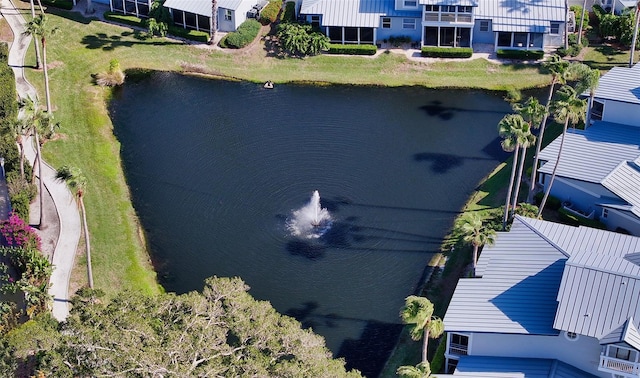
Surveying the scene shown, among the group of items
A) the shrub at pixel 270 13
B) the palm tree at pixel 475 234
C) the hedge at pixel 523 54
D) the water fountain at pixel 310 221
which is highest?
the shrub at pixel 270 13

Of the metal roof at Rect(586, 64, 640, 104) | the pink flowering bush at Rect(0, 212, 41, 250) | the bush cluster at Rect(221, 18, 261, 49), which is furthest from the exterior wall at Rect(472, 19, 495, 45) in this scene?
the pink flowering bush at Rect(0, 212, 41, 250)

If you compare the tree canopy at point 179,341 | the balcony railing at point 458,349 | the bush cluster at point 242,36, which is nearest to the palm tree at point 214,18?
the bush cluster at point 242,36

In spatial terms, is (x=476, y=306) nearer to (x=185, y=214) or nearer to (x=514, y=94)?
(x=185, y=214)

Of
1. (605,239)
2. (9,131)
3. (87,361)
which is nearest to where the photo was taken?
(87,361)

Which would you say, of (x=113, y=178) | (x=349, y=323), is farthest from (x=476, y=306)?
(x=113, y=178)

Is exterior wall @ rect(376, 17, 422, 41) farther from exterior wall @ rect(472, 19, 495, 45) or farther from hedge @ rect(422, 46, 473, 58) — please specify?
exterior wall @ rect(472, 19, 495, 45)

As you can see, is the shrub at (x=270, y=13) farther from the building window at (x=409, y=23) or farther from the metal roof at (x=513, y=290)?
the metal roof at (x=513, y=290)

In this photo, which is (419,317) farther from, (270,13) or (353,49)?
(270,13)
